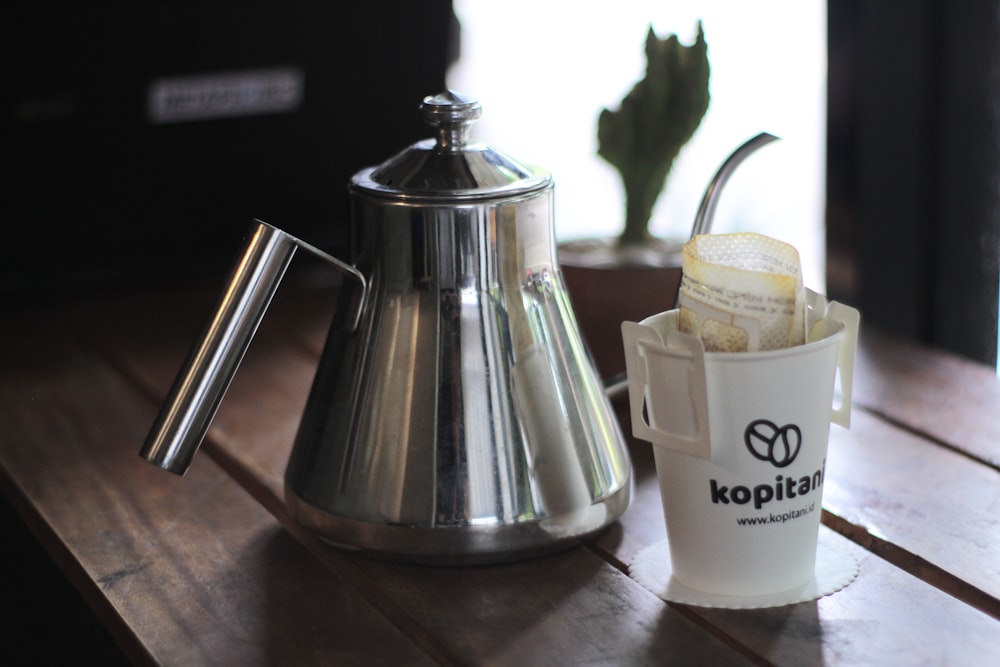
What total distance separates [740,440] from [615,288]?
27 centimetres

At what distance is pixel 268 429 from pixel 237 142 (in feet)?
1.22

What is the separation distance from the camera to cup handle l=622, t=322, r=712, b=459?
18.4 inches

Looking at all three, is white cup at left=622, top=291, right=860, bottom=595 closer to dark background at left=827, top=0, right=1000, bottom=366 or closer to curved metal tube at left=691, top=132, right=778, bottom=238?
curved metal tube at left=691, top=132, right=778, bottom=238

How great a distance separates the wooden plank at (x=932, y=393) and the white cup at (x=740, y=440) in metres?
0.21

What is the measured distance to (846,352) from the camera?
0.52m

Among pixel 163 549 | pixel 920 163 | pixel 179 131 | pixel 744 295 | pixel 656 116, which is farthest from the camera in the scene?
pixel 920 163

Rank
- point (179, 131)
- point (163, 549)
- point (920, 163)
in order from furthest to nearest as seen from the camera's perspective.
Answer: point (920, 163)
point (179, 131)
point (163, 549)

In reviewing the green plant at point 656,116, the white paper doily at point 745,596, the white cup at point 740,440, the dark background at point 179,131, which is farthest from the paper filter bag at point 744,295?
the dark background at point 179,131

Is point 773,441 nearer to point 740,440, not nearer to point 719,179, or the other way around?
point 740,440

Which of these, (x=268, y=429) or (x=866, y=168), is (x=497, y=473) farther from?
(x=866, y=168)

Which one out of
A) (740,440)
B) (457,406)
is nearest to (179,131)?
(457,406)

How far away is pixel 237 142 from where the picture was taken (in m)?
1.03

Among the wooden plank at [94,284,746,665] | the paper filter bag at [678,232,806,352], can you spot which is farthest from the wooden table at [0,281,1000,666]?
the paper filter bag at [678,232,806,352]

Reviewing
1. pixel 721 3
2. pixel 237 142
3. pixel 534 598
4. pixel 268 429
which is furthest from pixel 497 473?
pixel 721 3
